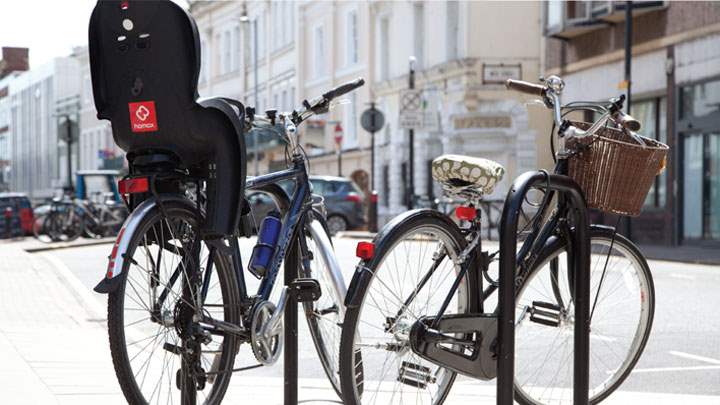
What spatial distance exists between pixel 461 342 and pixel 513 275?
0.34 meters

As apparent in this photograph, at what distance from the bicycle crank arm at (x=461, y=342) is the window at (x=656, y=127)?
23.6 meters

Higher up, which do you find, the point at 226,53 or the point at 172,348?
the point at 226,53

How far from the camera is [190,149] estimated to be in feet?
14.8

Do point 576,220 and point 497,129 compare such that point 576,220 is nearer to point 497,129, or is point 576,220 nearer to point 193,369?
point 193,369

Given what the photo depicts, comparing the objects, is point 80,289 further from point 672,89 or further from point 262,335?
point 672,89

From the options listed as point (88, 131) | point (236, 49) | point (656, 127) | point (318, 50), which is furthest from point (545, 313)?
point (88, 131)

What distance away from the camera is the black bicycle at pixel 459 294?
438cm

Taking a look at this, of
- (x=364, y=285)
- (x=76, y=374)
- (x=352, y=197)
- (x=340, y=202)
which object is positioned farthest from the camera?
(x=352, y=197)

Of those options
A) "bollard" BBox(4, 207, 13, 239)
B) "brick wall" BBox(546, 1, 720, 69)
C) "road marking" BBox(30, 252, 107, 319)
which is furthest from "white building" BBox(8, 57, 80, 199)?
"road marking" BBox(30, 252, 107, 319)

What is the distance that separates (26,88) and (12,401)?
382 ft

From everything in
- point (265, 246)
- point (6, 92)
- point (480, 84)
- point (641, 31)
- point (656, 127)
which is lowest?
point (265, 246)

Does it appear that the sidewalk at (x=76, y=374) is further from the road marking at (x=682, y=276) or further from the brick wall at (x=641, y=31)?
the brick wall at (x=641, y=31)

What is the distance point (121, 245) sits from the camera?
4219mm

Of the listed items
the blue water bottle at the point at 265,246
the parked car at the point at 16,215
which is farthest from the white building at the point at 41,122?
the blue water bottle at the point at 265,246
